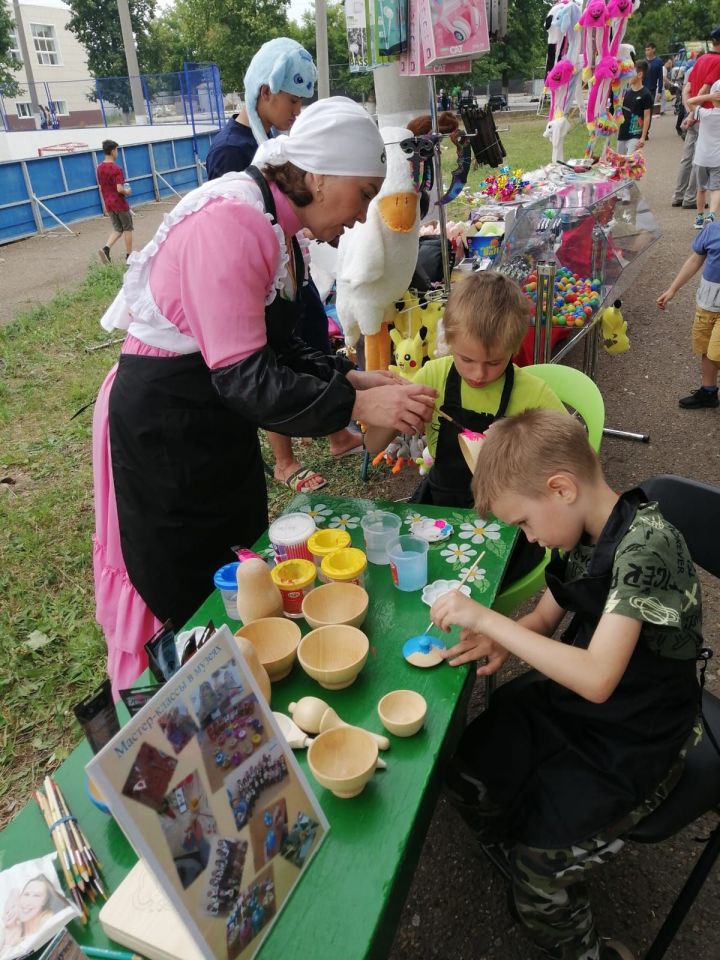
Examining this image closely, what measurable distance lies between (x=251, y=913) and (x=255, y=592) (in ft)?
2.18

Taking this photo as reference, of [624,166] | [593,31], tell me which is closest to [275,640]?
[624,166]

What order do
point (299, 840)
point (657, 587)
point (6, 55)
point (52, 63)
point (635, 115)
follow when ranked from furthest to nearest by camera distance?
point (52, 63), point (6, 55), point (635, 115), point (657, 587), point (299, 840)

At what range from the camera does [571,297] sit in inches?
158

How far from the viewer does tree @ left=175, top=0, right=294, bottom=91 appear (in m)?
35.2

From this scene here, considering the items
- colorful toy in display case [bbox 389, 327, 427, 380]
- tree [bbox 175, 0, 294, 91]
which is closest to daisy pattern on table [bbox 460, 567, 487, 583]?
colorful toy in display case [bbox 389, 327, 427, 380]

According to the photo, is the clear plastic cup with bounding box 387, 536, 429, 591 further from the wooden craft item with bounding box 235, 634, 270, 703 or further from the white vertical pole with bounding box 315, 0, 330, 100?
the white vertical pole with bounding box 315, 0, 330, 100

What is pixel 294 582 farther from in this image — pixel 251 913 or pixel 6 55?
pixel 6 55

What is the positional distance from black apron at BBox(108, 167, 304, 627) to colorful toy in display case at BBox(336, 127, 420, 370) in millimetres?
1460

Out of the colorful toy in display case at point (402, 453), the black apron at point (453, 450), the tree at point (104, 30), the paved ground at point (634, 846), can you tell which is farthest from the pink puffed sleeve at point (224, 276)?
the tree at point (104, 30)

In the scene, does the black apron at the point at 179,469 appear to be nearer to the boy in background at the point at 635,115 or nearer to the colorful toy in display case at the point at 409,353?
the colorful toy in display case at the point at 409,353

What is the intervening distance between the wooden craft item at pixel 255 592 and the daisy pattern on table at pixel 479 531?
0.60 meters

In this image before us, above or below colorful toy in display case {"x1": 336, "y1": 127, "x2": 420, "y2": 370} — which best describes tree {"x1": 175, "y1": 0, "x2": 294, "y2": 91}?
above

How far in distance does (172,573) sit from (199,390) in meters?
0.52

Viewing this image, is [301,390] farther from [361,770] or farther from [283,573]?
[361,770]
